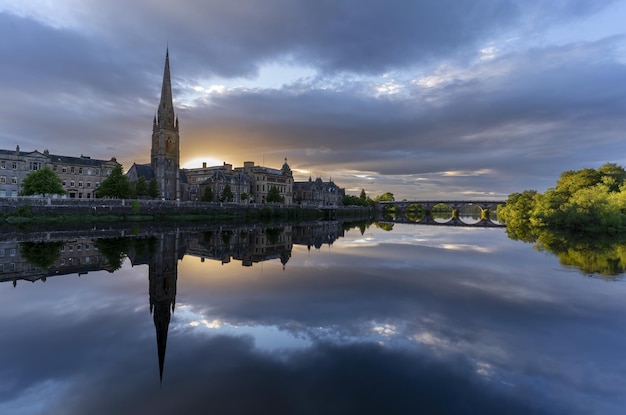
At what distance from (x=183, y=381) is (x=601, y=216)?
6766cm

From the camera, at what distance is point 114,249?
31203 millimetres

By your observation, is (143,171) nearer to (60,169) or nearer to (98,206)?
(60,169)

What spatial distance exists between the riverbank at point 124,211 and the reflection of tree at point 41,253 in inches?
908

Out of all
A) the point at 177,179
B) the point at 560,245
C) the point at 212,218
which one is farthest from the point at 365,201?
the point at 560,245

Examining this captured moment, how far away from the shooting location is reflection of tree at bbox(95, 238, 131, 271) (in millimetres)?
25250

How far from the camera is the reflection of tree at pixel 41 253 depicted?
24184 millimetres

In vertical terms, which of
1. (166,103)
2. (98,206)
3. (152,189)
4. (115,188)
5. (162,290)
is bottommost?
(162,290)

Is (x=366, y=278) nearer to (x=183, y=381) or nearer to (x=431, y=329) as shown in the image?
(x=431, y=329)

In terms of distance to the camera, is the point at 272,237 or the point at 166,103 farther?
the point at 166,103

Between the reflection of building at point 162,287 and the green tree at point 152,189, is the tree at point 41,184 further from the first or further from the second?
the reflection of building at point 162,287

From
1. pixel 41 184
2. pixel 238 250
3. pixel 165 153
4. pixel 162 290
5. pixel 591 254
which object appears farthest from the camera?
pixel 165 153

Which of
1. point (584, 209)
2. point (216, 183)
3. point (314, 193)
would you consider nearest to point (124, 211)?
point (216, 183)

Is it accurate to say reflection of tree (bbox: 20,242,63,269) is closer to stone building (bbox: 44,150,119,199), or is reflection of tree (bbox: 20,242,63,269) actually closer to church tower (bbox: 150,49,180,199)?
stone building (bbox: 44,150,119,199)

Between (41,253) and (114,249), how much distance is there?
512 centimetres
